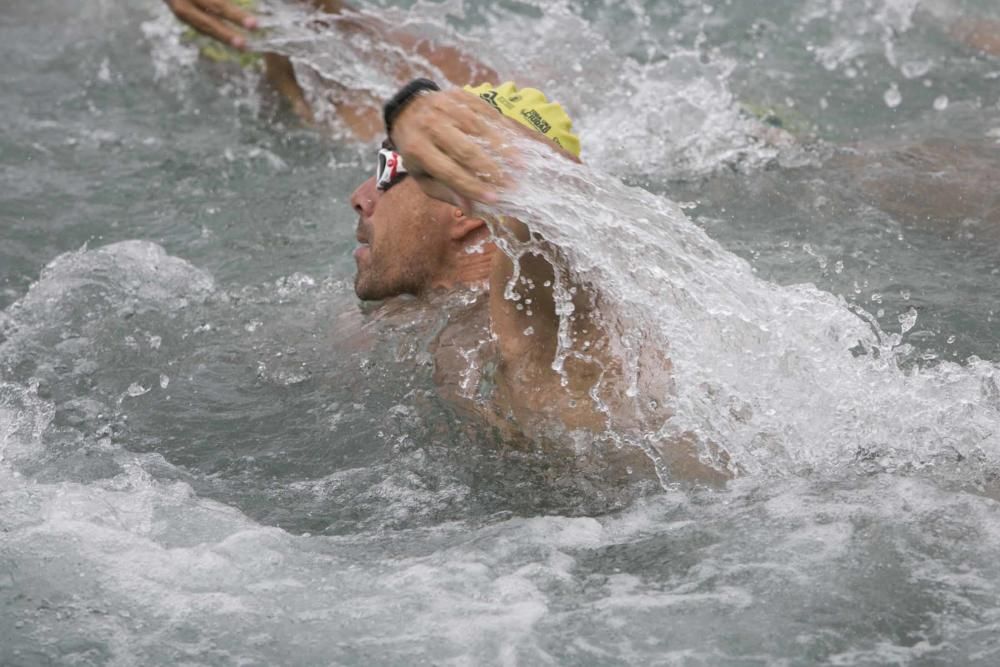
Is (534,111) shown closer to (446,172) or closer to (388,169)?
(388,169)

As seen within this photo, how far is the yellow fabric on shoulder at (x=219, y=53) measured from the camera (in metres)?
8.28

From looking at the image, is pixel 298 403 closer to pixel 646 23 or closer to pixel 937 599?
pixel 937 599

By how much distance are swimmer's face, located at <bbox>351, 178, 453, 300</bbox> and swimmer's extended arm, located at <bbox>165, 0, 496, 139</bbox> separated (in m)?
2.68

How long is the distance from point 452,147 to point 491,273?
67cm

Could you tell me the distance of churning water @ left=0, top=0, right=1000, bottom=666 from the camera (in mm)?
Result: 3646

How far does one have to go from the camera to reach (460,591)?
3.78 metres

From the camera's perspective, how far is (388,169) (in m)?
5.00

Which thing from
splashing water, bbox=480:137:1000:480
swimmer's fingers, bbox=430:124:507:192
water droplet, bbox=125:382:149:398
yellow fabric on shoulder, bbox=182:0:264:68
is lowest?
water droplet, bbox=125:382:149:398

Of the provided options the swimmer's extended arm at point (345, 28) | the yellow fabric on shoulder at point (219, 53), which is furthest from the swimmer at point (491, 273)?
the yellow fabric on shoulder at point (219, 53)

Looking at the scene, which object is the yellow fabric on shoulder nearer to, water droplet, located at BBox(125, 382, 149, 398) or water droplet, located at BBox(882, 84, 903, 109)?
water droplet, located at BBox(125, 382, 149, 398)

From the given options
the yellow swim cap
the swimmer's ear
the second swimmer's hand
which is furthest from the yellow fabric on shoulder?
the yellow swim cap

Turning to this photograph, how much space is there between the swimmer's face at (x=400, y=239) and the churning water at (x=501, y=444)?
13 cm

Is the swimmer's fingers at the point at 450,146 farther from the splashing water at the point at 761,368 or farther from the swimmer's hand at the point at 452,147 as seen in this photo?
the splashing water at the point at 761,368

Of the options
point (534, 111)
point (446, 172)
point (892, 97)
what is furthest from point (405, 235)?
point (892, 97)
